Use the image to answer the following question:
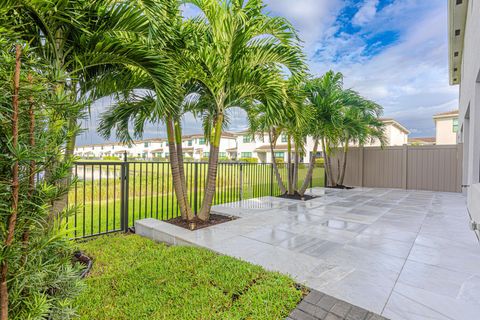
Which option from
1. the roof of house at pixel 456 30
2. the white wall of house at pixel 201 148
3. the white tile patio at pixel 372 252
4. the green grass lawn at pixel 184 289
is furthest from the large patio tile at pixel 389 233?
the white wall of house at pixel 201 148

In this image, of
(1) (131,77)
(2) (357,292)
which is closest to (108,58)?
(1) (131,77)

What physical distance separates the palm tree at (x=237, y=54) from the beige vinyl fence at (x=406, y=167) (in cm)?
795

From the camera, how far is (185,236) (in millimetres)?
3361

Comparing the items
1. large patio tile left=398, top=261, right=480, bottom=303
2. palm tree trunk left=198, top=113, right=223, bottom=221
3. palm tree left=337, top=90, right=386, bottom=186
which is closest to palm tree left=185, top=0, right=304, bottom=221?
palm tree trunk left=198, top=113, right=223, bottom=221

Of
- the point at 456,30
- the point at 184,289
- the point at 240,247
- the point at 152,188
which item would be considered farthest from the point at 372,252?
the point at 456,30

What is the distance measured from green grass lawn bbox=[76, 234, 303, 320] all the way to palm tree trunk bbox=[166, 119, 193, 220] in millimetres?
1118

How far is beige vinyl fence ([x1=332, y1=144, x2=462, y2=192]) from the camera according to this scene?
28.9 ft

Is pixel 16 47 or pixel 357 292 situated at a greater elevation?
pixel 16 47

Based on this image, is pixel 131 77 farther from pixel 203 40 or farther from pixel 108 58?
pixel 203 40

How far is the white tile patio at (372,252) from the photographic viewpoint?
6.46 ft

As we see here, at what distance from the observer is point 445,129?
18.8m

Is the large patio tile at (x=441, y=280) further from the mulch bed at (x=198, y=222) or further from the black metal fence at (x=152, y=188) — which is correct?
the black metal fence at (x=152, y=188)

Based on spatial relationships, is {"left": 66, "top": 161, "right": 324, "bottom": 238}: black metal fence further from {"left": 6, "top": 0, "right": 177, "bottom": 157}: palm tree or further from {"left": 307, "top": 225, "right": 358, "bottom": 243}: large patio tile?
{"left": 307, "top": 225, "right": 358, "bottom": 243}: large patio tile

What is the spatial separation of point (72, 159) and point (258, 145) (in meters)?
25.9
